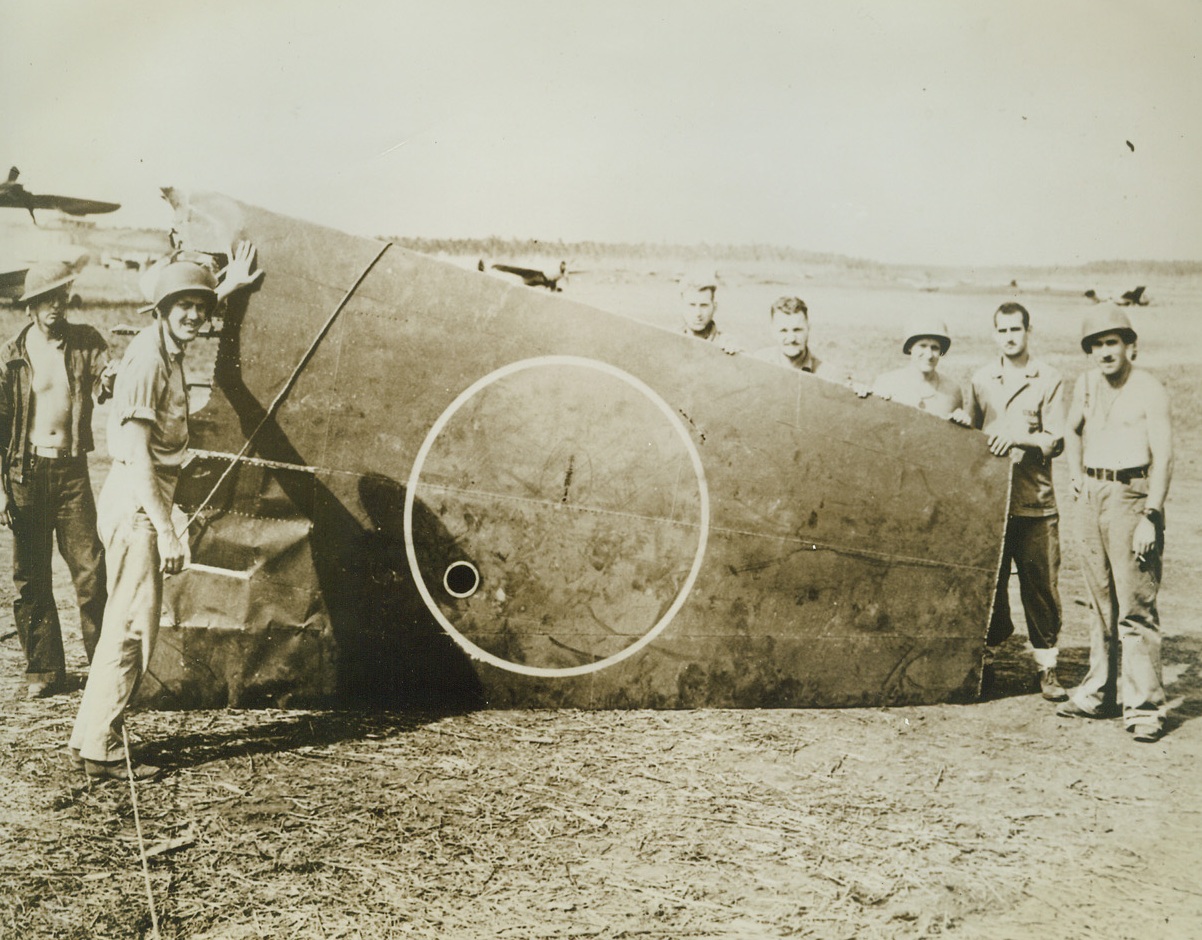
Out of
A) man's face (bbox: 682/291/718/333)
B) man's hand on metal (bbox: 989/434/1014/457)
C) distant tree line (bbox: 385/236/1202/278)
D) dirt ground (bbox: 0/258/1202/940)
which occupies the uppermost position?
distant tree line (bbox: 385/236/1202/278)

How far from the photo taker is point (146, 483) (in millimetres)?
2846

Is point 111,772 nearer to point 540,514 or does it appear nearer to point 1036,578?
point 540,514

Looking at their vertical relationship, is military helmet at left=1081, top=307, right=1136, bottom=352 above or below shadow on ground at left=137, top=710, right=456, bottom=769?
above

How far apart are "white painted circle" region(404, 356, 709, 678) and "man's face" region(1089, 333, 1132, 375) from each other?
1.76 m

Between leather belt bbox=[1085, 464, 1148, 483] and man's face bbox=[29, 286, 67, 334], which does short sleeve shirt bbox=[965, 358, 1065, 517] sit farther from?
man's face bbox=[29, 286, 67, 334]

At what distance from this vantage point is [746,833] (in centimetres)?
266

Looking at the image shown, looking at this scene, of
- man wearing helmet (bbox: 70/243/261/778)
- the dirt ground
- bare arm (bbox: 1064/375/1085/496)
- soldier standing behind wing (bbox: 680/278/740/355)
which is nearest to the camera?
the dirt ground

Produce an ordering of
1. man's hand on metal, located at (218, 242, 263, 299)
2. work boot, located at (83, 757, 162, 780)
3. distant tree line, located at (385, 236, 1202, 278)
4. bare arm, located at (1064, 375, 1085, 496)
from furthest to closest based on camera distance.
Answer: distant tree line, located at (385, 236, 1202, 278)
bare arm, located at (1064, 375, 1085, 496)
man's hand on metal, located at (218, 242, 263, 299)
work boot, located at (83, 757, 162, 780)

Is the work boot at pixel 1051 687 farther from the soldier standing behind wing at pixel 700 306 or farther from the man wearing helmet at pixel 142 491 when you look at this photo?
the man wearing helmet at pixel 142 491

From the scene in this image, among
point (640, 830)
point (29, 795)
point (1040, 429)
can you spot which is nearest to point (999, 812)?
point (640, 830)

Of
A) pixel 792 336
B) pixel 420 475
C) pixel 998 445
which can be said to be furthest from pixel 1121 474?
pixel 420 475

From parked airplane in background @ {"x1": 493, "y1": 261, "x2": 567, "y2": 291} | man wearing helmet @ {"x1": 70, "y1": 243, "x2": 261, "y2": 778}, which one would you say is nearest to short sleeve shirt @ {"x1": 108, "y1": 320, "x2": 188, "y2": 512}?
man wearing helmet @ {"x1": 70, "y1": 243, "x2": 261, "y2": 778}

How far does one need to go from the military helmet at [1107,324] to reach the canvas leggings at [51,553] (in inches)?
163

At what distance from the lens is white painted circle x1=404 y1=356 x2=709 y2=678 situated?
10.4 feet
